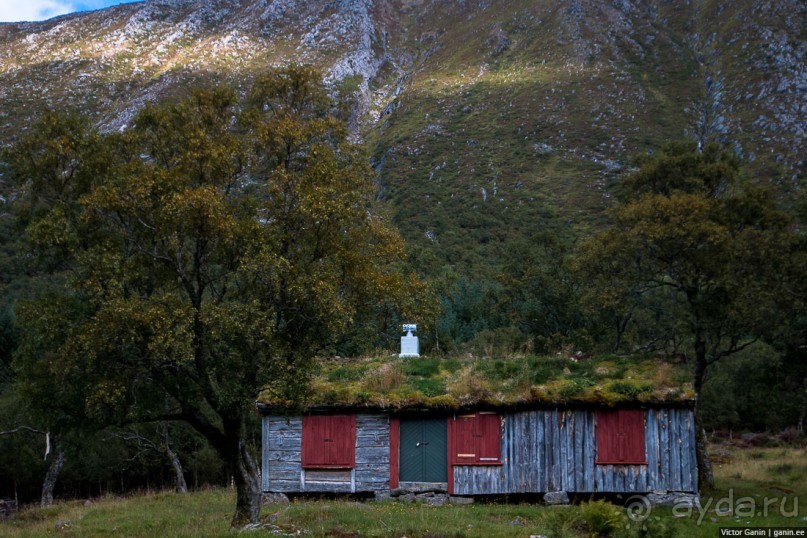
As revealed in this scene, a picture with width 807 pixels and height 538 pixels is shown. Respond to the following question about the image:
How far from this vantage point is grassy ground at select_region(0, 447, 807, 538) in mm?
14414

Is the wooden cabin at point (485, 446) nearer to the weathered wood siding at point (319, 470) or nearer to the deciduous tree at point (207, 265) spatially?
the weathered wood siding at point (319, 470)

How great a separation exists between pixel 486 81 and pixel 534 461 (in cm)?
11935

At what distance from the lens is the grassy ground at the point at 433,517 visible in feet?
47.3

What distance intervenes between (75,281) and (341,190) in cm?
527

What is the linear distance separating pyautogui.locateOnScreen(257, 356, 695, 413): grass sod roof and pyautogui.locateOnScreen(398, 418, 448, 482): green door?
2.39 ft

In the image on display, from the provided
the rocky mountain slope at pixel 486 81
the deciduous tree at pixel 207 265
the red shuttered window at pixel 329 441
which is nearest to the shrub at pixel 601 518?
the deciduous tree at pixel 207 265

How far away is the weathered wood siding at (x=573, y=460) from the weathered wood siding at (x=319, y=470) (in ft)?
8.09

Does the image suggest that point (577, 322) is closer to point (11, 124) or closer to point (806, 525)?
point (806, 525)

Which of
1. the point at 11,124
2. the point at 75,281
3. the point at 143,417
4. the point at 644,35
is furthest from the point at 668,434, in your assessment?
the point at 644,35

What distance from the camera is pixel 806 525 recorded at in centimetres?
1568

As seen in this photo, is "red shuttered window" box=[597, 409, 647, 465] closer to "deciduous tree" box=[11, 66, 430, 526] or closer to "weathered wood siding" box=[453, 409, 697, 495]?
"weathered wood siding" box=[453, 409, 697, 495]

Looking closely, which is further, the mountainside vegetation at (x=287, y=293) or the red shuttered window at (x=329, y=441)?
the red shuttered window at (x=329, y=441)

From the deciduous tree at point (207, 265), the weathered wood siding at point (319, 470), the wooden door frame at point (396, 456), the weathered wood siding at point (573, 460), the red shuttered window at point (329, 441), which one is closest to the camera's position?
the deciduous tree at point (207, 265)

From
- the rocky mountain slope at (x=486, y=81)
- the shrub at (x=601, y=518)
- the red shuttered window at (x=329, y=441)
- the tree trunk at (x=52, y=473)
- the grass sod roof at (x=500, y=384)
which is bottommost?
the tree trunk at (x=52, y=473)
